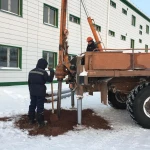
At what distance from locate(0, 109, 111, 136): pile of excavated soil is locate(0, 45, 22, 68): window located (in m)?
7.54

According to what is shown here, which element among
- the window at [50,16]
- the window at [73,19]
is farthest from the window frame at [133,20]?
the window at [50,16]

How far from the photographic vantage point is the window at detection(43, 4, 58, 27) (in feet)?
57.0

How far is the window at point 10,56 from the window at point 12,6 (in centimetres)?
195

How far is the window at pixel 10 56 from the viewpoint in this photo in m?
14.0

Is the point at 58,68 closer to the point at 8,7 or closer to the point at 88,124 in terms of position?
the point at 88,124

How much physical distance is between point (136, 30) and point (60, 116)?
2880cm

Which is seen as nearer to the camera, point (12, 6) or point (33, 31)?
point (12, 6)

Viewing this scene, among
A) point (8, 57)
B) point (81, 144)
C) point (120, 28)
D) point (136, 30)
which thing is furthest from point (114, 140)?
point (136, 30)

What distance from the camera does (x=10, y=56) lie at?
1453cm

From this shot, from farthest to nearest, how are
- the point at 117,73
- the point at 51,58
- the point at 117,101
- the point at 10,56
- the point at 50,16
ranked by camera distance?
the point at 51,58 < the point at 50,16 < the point at 10,56 < the point at 117,101 < the point at 117,73

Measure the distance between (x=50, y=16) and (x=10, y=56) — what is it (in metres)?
4.71

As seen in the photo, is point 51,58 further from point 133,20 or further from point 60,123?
point 133,20

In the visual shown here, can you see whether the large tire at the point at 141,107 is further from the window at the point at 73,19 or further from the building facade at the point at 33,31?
the window at the point at 73,19

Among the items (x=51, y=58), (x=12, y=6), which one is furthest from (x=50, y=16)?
(x=12, y=6)
